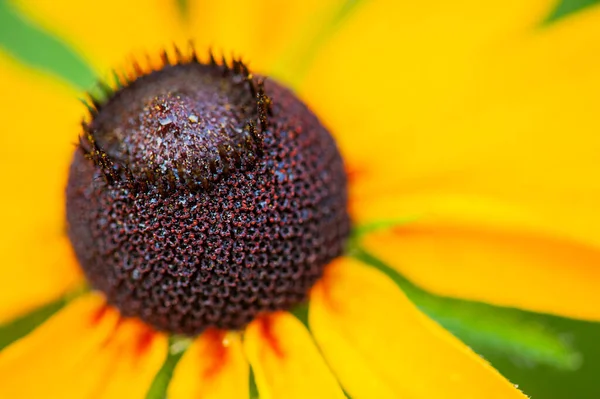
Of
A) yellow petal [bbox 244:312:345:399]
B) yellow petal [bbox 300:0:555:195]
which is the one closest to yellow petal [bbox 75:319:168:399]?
yellow petal [bbox 244:312:345:399]

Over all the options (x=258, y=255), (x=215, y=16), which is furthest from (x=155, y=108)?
(x=215, y=16)

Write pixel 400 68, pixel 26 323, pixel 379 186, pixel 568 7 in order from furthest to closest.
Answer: pixel 568 7 → pixel 400 68 → pixel 26 323 → pixel 379 186

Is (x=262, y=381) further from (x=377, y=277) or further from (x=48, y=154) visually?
Answer: (x=48, y=154)

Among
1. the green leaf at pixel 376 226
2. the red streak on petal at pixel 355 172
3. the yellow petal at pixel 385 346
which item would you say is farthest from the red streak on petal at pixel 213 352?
the red streak on petal at pixel 355 172

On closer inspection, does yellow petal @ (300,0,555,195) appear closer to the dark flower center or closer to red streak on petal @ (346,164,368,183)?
red streak on petal @ (346,164,368,183)

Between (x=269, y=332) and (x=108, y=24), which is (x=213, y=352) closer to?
(x=269, y=332)

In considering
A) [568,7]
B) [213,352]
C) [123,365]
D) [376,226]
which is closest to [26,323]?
[123,365]

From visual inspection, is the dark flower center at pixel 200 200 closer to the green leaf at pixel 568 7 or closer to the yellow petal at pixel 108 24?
the yellow petal at pixel 108 24

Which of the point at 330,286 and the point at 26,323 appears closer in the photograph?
the point at 330,286
